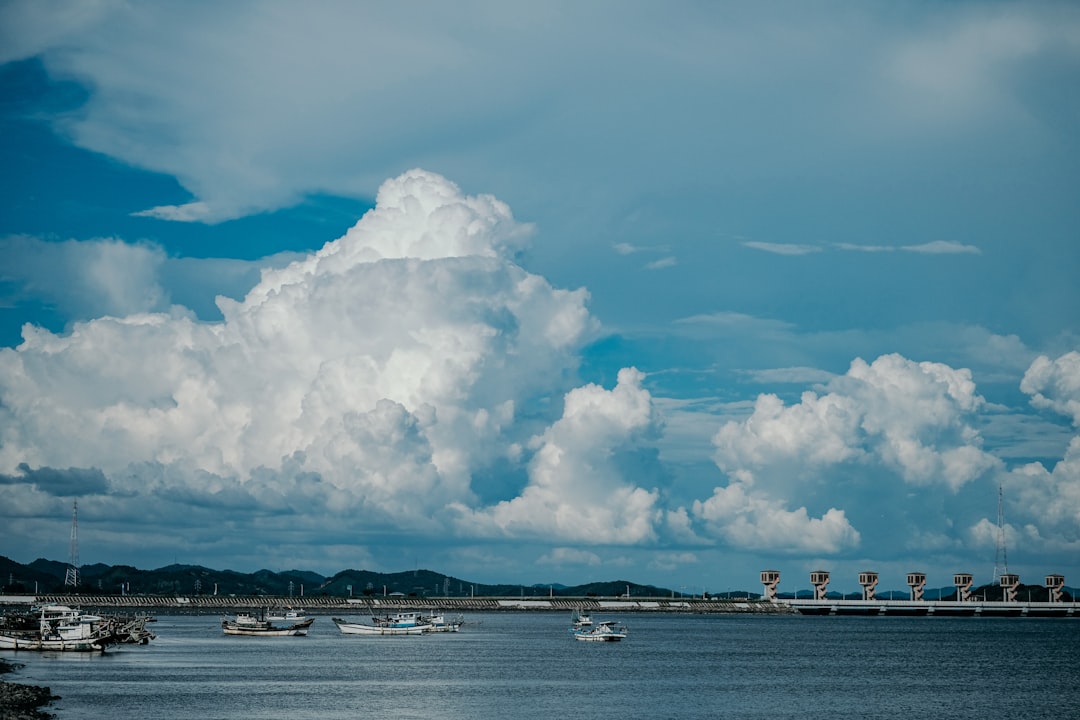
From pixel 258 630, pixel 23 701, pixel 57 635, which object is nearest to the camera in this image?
pixel 23 701

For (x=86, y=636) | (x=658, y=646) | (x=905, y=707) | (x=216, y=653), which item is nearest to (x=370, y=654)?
(x=216, y=653)

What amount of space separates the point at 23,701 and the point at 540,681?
48.3 meters

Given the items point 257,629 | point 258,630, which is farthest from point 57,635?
point 257,629

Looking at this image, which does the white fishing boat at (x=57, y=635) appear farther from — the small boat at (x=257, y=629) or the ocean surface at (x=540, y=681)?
the small boat at (x=257, y=629)

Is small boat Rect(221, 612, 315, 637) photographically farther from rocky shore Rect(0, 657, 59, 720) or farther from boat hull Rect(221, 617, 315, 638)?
rocky shore Rect(0, 657, 59, 720)

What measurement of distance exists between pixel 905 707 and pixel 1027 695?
18.9 meters

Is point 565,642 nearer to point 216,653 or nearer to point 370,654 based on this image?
point 370,654

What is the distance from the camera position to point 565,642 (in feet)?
622

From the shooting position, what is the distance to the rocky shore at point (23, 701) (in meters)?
75.8

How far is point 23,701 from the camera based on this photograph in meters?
82.2

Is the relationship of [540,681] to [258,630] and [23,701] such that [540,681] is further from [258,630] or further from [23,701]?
[258,630]

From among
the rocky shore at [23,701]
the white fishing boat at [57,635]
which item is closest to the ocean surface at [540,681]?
the rocky shore at [23,701]

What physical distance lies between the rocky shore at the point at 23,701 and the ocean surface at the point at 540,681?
1.50 m

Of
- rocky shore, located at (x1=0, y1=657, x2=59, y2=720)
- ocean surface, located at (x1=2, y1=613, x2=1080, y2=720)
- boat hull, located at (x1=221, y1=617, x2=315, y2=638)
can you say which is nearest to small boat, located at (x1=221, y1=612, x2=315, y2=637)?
boat hull, located at (x1=221, y1=617, x2=315, y2=638)
